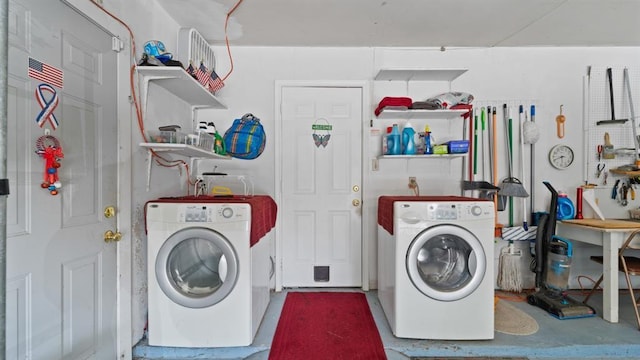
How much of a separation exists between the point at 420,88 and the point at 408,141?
638mm

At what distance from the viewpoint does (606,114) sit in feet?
9.00

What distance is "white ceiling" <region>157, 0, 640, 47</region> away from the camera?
2.10 meters

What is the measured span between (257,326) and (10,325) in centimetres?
122

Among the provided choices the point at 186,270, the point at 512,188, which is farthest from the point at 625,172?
the point at 186,270

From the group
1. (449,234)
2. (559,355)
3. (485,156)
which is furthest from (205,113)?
(559,355)

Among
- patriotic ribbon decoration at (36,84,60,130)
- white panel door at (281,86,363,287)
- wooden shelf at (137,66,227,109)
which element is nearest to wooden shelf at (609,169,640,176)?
white panel door at (281,86,363,287)

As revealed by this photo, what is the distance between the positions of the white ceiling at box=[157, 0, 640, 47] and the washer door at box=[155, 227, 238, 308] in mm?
1722

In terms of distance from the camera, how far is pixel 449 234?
178 centimetres

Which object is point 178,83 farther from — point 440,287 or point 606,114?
point 606,114

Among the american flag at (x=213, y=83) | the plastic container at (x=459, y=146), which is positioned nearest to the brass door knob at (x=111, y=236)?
the american flag at (x=213, y=83)

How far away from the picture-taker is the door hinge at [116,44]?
1.60 metres

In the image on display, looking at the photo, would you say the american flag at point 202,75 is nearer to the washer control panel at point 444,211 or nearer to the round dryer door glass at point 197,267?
the round dryer door glass at point 197,267

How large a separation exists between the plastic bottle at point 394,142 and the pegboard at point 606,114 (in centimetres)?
190

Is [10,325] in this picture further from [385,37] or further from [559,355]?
[385,37]
